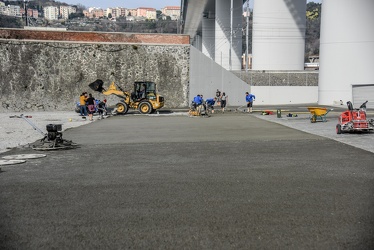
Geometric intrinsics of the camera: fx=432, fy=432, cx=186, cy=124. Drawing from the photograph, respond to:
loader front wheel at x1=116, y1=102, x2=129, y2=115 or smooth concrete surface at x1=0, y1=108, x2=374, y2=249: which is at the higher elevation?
loader front wheel at x1=116, y1=102, x2=129, y2=115

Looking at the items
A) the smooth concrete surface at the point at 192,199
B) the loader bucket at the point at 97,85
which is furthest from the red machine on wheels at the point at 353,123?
the loader bucket at the point at 97,85

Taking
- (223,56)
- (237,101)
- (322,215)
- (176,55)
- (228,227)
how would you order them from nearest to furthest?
(228,227)
(322,215)
(176,55)
(237,101)
(223,56)

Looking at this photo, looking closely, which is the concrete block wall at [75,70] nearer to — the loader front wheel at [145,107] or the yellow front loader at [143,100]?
the yellow front loader at [143,100]

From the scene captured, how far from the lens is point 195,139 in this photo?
15.2 meters

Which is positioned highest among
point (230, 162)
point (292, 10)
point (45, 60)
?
point (292, 10)

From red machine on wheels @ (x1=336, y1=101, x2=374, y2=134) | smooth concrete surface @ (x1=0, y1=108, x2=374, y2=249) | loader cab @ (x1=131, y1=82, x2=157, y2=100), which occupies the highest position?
loader cab @ (x1=131, y1=82, x2=157, y2=100)

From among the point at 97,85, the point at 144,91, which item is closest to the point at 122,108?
the point at 144,91

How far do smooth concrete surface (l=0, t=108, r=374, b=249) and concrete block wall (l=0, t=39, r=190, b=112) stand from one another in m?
24.0

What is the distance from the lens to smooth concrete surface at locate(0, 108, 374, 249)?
5121mm

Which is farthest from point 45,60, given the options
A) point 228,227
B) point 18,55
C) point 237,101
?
point 228,227

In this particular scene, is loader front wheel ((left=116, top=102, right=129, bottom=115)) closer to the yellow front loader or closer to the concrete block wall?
the yellow front loader

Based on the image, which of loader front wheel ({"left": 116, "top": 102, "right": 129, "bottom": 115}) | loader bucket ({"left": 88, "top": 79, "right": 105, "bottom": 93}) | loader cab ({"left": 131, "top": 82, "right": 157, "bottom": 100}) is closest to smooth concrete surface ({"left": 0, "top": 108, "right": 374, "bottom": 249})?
loader front wheel ({"left": 116, "top": 102, "right": 129, "bottom": 115})

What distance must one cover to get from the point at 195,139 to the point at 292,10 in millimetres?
42666

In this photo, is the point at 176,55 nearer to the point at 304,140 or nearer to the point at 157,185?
the point at 304,140
